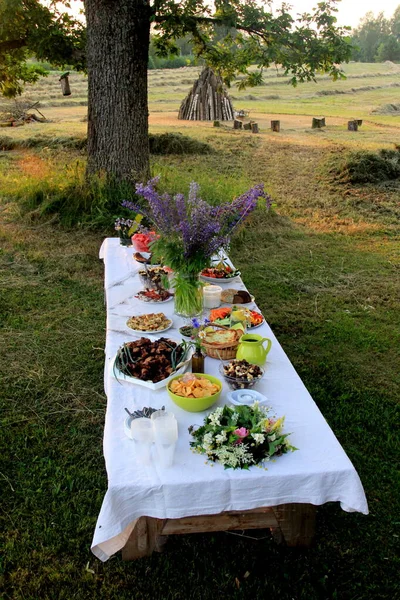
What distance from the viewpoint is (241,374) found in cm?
284

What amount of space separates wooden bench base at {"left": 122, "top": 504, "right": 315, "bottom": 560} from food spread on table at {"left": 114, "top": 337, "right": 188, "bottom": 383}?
2.40 ft

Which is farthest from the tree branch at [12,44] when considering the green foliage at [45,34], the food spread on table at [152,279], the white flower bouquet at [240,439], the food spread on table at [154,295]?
the white flower bouquet at [240,439]

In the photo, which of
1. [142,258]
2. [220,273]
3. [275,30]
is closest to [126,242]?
[142,258]

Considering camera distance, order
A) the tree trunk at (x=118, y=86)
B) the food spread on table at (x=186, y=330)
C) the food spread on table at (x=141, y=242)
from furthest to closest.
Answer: the tree trunk at (x=118, y=86) < the food spread on table at (x=141, y=242) < the food spread on table at (x=186, y=330)

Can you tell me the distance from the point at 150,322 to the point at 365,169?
843cm

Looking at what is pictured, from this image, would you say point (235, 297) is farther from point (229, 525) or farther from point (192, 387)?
point (229, 525)

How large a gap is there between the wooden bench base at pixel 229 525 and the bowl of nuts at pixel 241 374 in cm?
62

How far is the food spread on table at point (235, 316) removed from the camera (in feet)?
11.4

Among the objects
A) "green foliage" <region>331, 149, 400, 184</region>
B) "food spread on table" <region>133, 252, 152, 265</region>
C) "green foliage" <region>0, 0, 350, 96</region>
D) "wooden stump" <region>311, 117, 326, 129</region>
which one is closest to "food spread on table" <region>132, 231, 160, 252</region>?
"food spread on table" <region>133, 252, 152, 265</region>

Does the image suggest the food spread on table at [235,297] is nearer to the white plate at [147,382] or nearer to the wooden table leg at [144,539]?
the white plate at [147,382]

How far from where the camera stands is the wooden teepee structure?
20.2m

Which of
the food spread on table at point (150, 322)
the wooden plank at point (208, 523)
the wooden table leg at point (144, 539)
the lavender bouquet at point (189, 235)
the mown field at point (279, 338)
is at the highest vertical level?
the lavender bouquet at point (189, 235)

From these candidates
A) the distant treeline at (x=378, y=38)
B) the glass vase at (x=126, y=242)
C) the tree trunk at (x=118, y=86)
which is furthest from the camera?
the distant treeline at (x=378, y=38)

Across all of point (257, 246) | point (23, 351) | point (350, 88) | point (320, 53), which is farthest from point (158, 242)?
point (350, 88)
